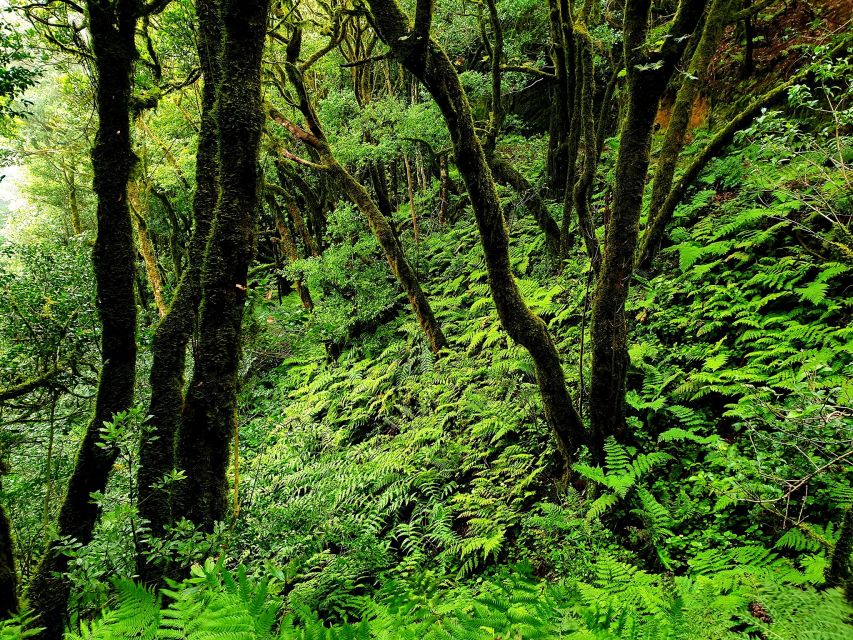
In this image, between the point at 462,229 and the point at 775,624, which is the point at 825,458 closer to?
the point at 775,624

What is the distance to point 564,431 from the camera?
4.64 metres

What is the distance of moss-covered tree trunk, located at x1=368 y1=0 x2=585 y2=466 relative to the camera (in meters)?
3.97

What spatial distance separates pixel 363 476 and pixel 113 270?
163 inches

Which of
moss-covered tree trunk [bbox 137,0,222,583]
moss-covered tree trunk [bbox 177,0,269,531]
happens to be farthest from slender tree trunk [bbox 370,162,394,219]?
moss-covered tree trunk [bbox 177,0,269,531]

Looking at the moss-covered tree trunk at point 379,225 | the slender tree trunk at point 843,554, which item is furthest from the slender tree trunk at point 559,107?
the slender tree trunk at point 843,554

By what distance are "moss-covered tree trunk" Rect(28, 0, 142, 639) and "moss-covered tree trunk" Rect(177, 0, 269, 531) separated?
128cm

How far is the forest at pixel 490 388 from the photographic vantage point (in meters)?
2.63

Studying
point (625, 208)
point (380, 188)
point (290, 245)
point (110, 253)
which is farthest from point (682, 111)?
point (290, 245)

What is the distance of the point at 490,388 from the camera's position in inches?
266

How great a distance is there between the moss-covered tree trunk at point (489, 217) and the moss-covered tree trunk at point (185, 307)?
164 cm

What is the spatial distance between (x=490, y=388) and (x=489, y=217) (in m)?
3.24

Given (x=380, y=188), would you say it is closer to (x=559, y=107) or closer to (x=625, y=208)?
(x=559, y=107)

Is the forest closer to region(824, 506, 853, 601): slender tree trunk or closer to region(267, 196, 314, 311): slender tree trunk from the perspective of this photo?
region(824, 506, 853, 601): slender tree trunk

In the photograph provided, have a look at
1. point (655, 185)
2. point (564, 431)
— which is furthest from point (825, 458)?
point (655, 185)
